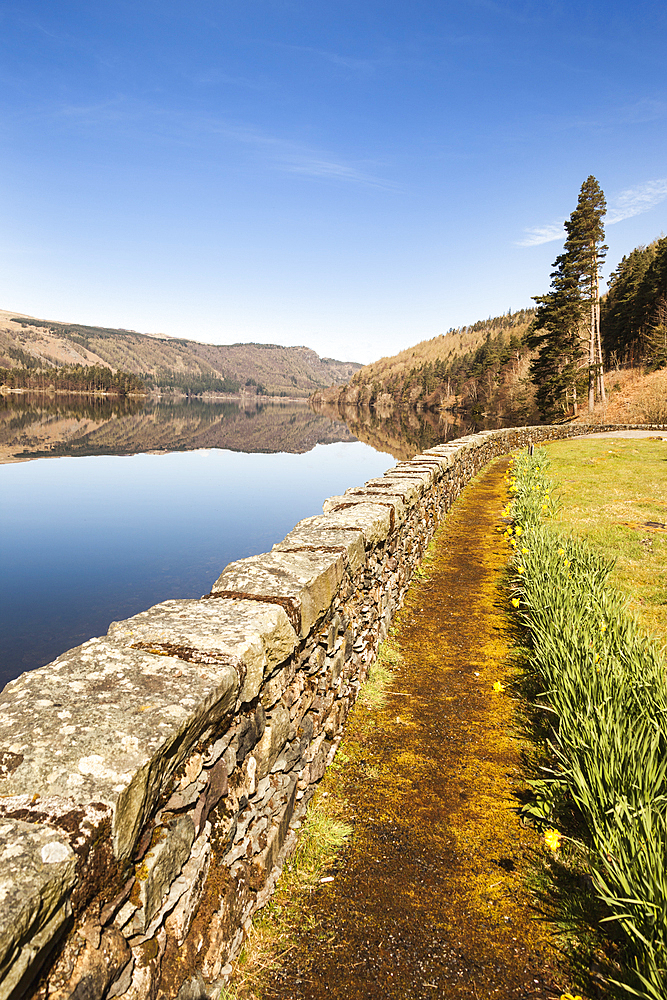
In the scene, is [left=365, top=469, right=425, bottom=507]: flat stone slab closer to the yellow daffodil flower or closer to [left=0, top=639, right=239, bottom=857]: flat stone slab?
the yellow daffodil flower

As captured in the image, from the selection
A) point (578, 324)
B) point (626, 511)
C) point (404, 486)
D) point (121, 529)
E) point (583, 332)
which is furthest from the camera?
point (583, 332)

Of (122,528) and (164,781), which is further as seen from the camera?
(122,528)

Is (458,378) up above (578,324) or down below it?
above

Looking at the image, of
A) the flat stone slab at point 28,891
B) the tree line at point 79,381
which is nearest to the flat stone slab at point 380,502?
the flat stone slab at point 28,891

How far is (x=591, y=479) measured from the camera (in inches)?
483

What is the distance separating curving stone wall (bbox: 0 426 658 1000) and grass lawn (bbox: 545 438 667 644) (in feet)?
10.3

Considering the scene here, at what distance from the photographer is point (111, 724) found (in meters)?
1.63

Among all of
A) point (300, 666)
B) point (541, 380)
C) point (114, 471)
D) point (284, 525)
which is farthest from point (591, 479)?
point (541, 380)

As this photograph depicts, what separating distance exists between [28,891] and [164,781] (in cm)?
56

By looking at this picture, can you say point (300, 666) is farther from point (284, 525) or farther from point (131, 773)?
point (284, 525)

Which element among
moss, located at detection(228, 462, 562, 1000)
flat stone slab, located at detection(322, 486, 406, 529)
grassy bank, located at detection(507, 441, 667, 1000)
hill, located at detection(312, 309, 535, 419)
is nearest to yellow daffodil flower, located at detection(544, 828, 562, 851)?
grassy bank, located at detection(507, 441, 667, 1000)

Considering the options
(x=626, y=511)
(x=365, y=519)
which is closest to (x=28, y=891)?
(x=365, y=519)

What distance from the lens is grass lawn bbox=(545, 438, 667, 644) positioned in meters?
5.77

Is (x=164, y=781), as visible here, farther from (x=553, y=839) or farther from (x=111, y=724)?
(x=553, y=839)
